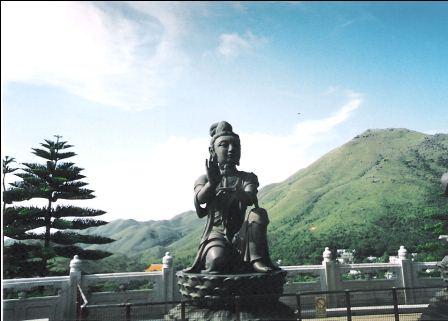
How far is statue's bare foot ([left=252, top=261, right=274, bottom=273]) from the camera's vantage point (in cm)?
613

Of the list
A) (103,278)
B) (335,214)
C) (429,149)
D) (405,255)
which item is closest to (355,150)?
(429,149)

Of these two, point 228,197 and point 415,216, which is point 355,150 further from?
point 228,197

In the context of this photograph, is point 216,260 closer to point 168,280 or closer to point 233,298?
point 233,298

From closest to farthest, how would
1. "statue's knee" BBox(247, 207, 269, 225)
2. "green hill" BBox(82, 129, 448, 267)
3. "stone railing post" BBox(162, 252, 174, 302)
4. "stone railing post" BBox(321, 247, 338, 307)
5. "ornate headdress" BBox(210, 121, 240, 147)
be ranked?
"statue's knee" BBox(247, 207, 269, 225), "ornate headdress" BBox(210, 121, 240, 147), "stone railing post" BBox(162, 252, 174, 302), "stone railing post" BBox(321, 247, 338, 307), "green hill" BBox(82, 129, 448, 267)

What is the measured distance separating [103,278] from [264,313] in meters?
6.01

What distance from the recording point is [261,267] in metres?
6.17

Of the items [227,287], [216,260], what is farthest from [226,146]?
[227,287]

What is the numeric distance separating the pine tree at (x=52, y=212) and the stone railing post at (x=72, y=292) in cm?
701

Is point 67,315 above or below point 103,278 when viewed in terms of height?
below

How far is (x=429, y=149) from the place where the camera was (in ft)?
207

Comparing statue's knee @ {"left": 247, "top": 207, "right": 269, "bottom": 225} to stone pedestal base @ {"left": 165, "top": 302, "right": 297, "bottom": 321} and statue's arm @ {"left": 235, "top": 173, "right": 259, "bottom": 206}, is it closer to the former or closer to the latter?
statue's arm @ {"left": 235, "top": 173, "right": 259, "bottom": 206}

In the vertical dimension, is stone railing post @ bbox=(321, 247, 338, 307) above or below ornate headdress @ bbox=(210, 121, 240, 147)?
below

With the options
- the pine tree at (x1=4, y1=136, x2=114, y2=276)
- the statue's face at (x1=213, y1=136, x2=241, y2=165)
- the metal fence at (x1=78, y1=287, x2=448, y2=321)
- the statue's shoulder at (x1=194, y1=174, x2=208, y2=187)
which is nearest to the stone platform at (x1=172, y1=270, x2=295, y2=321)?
the metal fence at (x1=78, y1=287, x2=448, y2=321)

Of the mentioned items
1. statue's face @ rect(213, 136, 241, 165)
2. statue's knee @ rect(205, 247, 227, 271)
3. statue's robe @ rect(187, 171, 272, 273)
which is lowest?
Result: statue's knee @ rect(205, 247, 227, 271)
